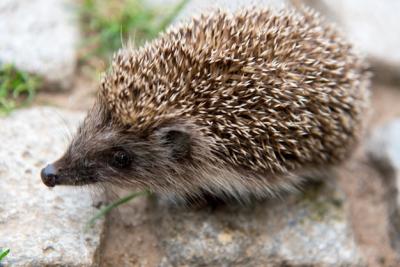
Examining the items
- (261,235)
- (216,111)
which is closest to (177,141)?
(216,111)

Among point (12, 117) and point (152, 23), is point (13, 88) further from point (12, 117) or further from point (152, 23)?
point (152, 23)

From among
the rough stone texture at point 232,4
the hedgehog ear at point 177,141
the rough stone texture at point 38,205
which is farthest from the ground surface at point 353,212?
the rough stone texture at point 232,4

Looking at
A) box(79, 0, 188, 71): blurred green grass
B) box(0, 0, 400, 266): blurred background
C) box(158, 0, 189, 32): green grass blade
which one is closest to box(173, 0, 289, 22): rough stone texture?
box(0, 0, 400, 266): blurred background

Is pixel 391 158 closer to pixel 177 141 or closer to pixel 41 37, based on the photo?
pixel 177 141

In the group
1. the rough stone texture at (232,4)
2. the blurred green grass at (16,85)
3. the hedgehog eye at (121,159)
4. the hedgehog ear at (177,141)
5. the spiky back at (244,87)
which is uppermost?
the rough stone texture at (232,4)

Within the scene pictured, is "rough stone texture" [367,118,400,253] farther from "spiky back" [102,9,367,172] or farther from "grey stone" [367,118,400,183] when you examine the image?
"spiky back" [102,9,367,172]

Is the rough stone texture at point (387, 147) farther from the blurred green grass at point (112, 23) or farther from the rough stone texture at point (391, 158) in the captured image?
the blurred green grass at point (112, 23)
